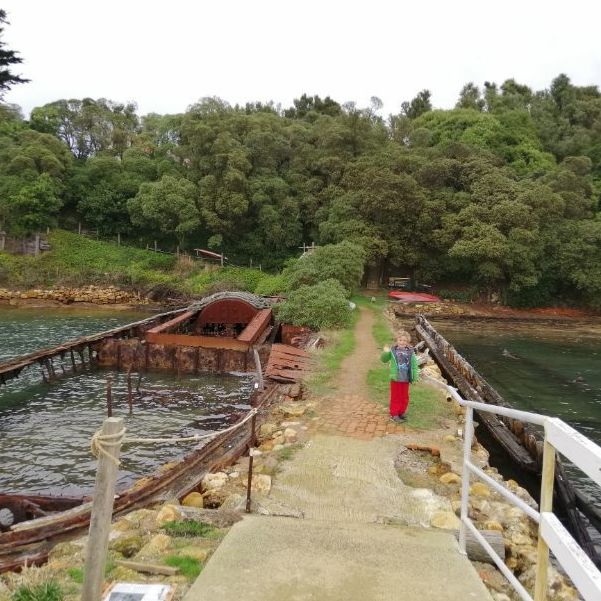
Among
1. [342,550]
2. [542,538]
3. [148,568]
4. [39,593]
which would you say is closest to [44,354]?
[148,568]

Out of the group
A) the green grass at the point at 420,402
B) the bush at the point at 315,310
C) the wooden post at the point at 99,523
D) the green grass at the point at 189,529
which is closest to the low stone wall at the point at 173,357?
the bush at the point at 315,310

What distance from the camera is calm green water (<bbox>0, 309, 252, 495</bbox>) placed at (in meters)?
9.29

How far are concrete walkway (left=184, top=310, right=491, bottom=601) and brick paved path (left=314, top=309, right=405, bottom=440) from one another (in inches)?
73.3

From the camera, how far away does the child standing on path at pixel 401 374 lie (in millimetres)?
8773

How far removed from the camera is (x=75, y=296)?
118 ft

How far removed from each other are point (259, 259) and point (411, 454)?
35.3 m

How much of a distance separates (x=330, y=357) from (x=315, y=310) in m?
5.79

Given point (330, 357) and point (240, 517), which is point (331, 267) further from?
point (240, 517)

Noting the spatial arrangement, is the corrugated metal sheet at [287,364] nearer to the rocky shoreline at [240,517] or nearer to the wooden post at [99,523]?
the rocky shoreline at [240,517]

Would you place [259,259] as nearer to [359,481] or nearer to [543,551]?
[359,481]

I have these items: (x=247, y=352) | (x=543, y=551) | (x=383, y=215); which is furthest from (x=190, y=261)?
(x=543, y=551)

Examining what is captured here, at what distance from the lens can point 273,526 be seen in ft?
14.7

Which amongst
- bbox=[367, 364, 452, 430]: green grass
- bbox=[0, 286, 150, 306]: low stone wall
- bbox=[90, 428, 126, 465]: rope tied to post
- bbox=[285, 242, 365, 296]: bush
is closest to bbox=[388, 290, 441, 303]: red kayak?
bbox=[285, 242, 365, 296]: bush

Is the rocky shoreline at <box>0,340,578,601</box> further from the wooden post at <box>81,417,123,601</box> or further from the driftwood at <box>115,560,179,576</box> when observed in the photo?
the wooden post at <box>81,417,123,601</box>
